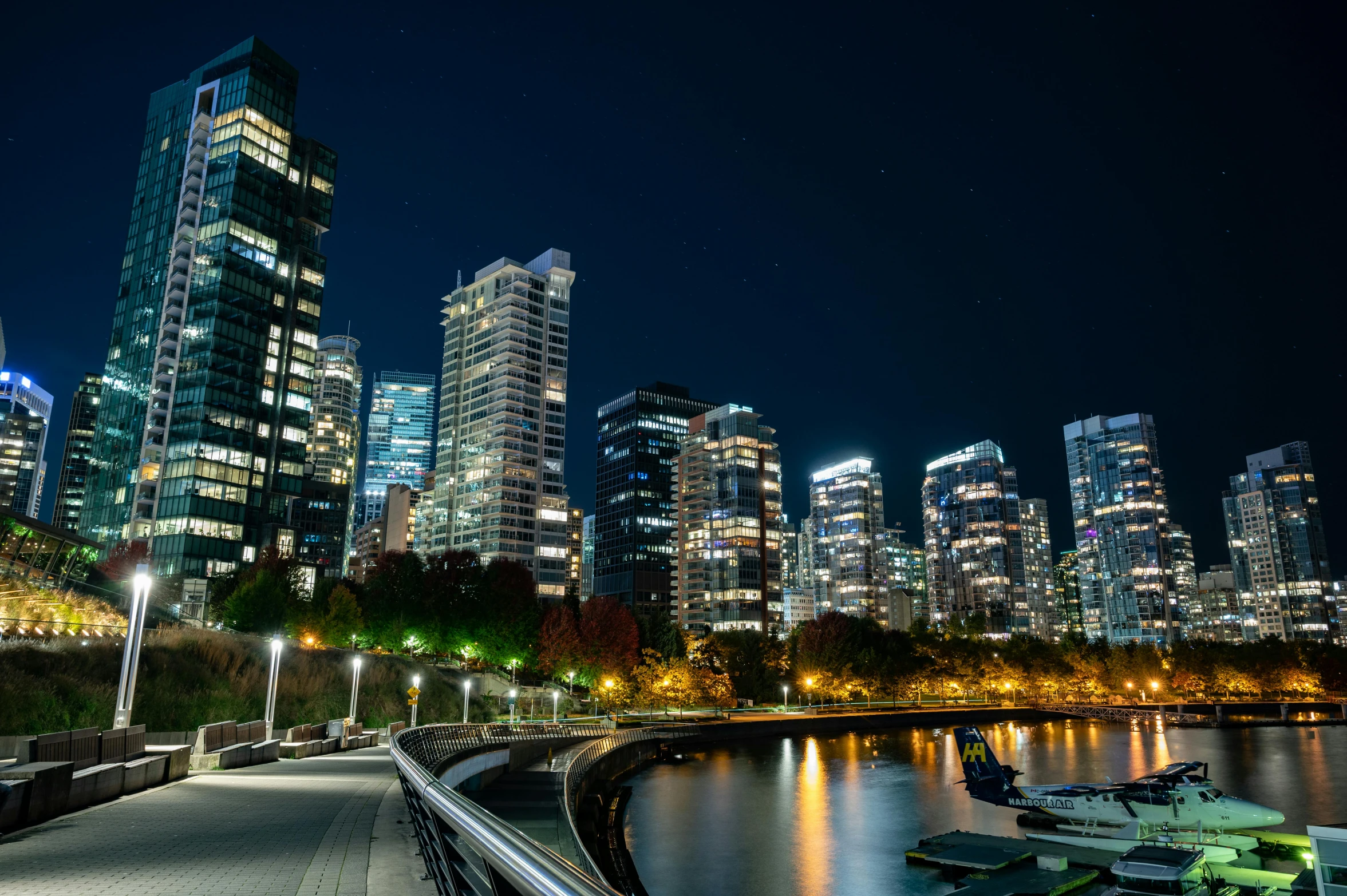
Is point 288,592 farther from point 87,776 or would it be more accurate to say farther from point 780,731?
point 87,776

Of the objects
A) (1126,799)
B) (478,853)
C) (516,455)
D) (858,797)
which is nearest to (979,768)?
(858,797)

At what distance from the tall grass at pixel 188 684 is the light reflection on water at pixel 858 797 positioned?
21289mm

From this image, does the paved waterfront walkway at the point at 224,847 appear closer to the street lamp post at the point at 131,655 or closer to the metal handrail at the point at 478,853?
the metal handrail at the point at 478,853

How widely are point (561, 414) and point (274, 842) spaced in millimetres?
186192

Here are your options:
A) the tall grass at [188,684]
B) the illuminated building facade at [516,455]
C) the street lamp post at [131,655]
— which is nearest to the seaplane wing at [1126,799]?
the tall grass at [188,684]

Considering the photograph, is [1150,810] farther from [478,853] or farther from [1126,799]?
[478,853]

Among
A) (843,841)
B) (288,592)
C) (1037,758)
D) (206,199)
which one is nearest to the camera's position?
(843,841)

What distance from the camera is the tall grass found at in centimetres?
3450

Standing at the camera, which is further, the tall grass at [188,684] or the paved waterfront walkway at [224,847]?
the tall grass at [188,684]

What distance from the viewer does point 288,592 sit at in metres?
96.2

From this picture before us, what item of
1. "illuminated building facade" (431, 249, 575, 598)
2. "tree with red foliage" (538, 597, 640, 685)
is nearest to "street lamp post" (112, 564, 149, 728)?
"tree with red foliage" (538, 597, 640, 685)

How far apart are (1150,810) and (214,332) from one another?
134 m

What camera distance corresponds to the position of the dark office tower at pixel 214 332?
128m

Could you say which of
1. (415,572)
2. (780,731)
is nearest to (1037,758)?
(780,731)
